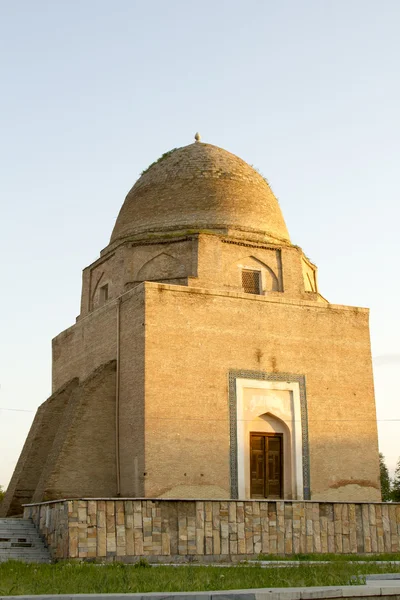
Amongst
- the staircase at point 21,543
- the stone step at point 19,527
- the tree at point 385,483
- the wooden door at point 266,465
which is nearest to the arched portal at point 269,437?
the wooden door at point 266,465

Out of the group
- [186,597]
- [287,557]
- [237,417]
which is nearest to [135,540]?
[287,557]

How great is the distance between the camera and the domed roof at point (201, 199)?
58.8ft

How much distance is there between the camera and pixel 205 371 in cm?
1554

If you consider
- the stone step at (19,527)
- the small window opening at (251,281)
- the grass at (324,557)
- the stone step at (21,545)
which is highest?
the small window opening at (251,281)

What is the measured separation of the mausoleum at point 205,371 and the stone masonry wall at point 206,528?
2.05m

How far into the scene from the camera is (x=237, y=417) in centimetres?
1564

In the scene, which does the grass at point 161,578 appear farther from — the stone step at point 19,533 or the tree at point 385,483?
the tree at point 385,483

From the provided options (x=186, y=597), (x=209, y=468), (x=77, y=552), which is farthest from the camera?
(x=209, y=468)

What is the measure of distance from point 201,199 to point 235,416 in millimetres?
5145

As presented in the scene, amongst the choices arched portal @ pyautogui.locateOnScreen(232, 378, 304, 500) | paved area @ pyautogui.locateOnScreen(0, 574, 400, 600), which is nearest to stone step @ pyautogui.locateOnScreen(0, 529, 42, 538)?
arched portal @ pyautogui.locateOnScreen(232, 378, 304, 500)

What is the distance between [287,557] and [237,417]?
12.6 feet

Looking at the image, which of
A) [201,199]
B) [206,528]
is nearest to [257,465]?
[206,528]

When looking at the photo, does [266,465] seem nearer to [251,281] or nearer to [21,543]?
[251,281]

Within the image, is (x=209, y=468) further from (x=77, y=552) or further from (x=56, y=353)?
(x=56, y=353)
